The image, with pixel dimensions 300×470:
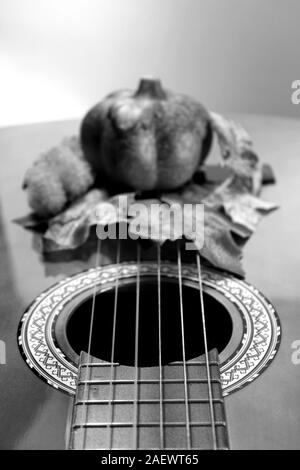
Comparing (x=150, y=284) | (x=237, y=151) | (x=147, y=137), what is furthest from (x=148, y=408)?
(x=237, y=151)

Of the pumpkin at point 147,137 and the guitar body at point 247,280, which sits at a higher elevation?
the pumpkin at point 147,137

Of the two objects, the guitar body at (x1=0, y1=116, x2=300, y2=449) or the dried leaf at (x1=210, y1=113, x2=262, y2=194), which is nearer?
the guitar body at (x1=0, y1=116, x2=300, y2=449)

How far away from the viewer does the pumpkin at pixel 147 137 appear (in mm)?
1083

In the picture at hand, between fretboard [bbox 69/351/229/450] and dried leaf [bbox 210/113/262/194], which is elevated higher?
dried leaf [bbox 210/113/262/194]

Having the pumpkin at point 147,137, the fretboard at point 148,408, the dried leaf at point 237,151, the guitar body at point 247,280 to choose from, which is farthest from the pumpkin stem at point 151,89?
the fretboard at point 148,408

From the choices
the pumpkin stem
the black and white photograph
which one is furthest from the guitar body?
the pumpkin stem

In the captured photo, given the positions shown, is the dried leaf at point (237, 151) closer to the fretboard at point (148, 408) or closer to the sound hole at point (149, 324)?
the sound hole at point (149, 324)

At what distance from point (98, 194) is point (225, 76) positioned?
55.2 inches

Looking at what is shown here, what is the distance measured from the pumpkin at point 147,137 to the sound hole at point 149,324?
260 mm

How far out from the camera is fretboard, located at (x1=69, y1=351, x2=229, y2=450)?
2.00ft

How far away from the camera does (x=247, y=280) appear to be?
912 millimetres

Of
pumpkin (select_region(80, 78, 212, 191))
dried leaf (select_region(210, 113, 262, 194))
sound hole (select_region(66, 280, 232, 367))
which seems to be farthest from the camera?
dried leaf (select_region(210, 113, 262, 194))

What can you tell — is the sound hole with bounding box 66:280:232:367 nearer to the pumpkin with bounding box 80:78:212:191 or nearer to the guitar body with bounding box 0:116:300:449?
the guitar body with bounding box 0:116:300:449

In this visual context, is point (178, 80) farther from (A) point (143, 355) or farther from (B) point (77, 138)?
(A) point (143, 355)
